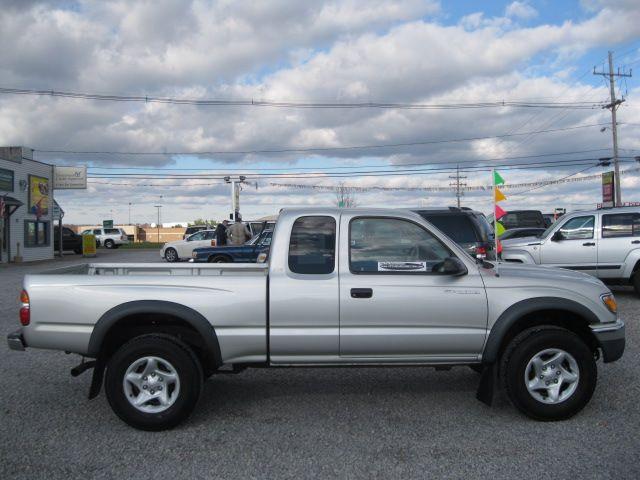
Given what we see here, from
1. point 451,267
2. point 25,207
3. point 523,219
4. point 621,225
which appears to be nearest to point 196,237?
point 25,207

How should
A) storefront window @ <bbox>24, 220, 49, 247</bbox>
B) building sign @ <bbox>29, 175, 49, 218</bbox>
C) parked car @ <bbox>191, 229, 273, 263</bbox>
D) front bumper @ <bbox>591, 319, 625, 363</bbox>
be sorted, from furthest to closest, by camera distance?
building sign @ <bbox>29, 175, 49, 218</bbox>
storefront window @ <bbox>24, 220, 49, 247</bbox>
parked car @ <bbox>191, 229, 273, 263</bbox>
front bumper @ <bbox>591, 319, 625, 363</bbox>

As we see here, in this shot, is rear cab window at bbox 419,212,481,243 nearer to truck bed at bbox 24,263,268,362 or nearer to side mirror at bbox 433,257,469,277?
side mirror at bbox 433,257,469,277

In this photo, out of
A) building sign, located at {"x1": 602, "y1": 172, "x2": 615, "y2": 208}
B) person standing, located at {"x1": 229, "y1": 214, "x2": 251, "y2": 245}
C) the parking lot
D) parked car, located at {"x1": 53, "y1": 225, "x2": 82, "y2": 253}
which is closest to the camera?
the parking lot

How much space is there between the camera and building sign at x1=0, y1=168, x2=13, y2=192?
89.6 feet

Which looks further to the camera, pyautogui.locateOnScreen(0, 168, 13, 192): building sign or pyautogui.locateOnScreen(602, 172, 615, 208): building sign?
pyautogui.locateOnScreen(602, 172, 615, 208): building sign

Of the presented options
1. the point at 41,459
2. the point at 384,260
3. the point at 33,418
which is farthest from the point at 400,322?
the point at 33,418

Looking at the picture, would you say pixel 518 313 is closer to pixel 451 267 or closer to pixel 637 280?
pixel 451 267

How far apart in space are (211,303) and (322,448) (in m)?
1.40

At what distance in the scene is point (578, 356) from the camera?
4.74 meters

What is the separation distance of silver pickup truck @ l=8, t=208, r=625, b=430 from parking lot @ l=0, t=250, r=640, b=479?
0.29 m

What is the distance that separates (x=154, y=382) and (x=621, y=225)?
401 inches

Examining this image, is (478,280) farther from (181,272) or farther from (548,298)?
(181,272)

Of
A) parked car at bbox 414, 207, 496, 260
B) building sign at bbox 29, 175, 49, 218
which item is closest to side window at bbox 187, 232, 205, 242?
building sign at bbox 29, 175, 49, 218

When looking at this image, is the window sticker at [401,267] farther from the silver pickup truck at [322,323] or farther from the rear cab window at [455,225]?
the rear cab window at [455,225]
